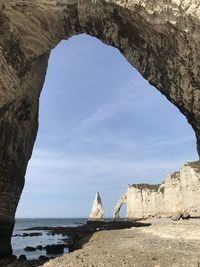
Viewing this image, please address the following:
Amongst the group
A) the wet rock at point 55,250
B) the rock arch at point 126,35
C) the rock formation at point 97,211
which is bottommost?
the wet rock at point 55,250

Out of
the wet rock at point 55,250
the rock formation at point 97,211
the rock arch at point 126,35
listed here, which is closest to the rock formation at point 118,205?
the rock formation at point 97,211

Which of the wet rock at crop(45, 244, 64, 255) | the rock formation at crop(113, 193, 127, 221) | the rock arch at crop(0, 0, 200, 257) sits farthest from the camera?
the rock formation at crop(113, 193, 127, 221)

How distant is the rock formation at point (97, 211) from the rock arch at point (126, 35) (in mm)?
105731

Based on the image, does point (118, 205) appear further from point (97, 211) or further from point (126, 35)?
point (126, 35)

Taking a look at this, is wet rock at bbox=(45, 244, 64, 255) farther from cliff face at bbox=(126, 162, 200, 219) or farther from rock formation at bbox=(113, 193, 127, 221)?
rock formation at bbox=(113, 193, 127, 221)

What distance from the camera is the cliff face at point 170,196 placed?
235 feet

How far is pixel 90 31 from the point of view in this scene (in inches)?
755

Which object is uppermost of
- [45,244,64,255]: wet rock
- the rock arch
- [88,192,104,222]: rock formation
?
the rock arch

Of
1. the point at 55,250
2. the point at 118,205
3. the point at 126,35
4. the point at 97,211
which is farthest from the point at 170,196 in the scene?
the point at 126,35

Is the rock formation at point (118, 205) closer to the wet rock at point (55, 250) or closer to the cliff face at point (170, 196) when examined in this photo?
the cliff face at point (170, 196)

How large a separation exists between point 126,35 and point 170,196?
250ft

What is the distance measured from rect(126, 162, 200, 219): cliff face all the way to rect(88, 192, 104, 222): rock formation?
19.6m

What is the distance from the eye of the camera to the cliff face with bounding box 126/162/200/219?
7175 cm

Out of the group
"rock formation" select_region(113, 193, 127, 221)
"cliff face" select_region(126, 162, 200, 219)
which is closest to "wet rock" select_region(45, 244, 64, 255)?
"cliff face" select_region(126, 162, 200, 219)
